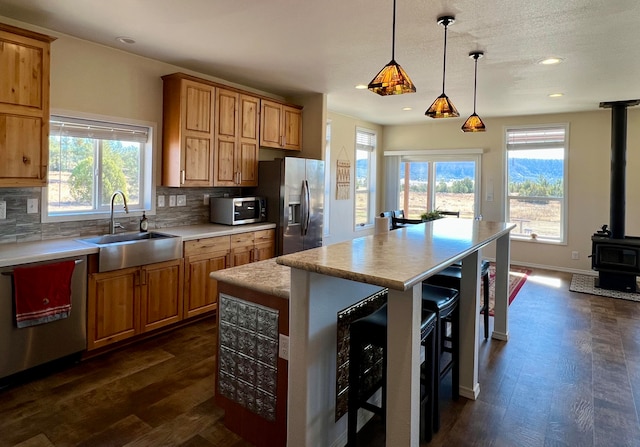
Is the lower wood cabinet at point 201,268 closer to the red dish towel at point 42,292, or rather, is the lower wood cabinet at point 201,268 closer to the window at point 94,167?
the window at point 94,167

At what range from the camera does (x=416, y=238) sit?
2527mm

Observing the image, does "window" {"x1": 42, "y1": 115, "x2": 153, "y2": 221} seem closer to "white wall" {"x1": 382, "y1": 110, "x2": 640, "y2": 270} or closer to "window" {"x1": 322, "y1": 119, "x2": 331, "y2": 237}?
"window" {"x1": 322, "y1": 119, "x2": 331, "y2": 237}

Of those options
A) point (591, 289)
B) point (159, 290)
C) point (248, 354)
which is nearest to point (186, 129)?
point (159, 290)

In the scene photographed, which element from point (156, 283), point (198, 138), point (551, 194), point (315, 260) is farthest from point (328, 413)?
point (551, 194)

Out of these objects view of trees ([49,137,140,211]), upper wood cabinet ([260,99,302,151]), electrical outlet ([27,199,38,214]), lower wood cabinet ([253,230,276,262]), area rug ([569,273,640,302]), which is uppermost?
upper wood cabinet ([260,99,302,151])

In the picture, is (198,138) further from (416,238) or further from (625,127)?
(625,127)

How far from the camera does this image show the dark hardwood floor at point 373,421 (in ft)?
7.38

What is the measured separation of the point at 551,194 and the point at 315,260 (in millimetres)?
6365

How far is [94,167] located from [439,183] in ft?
20.1

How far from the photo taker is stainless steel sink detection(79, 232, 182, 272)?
3.10 m

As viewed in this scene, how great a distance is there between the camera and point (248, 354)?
216 centimetres

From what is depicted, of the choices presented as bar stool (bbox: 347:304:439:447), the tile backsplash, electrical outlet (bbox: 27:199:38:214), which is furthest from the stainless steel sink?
bar stool (bbox: 347:304:439:447)

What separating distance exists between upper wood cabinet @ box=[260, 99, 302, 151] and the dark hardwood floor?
2.46m

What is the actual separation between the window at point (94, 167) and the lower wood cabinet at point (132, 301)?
31.1 inches
